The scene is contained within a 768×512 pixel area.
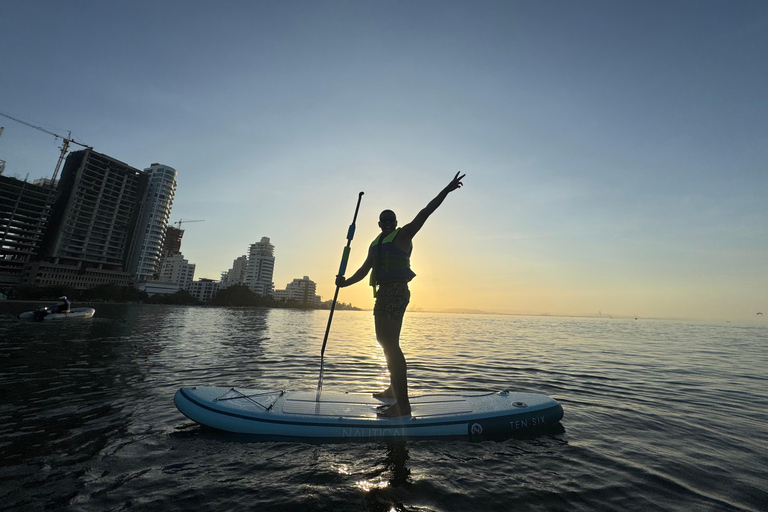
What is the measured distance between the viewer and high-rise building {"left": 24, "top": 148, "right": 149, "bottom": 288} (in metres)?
126

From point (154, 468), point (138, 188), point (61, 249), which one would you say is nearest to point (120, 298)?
point (61, 249)

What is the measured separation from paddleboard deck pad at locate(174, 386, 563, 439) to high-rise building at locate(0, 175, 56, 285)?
170m

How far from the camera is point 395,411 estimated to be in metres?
5.77

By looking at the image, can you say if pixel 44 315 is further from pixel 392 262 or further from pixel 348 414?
pixel 392 262

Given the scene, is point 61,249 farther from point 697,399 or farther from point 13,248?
point 697,399

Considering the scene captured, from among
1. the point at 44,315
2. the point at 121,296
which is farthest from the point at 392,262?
the point at 121,296

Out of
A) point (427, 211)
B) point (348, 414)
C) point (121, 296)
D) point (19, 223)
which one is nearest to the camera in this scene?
point (427, 211)

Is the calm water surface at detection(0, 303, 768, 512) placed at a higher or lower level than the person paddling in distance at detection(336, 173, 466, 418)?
lower

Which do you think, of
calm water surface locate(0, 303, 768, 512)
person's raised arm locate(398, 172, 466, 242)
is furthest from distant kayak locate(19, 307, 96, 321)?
person's raised arm locate(398, 172, 466, 242)

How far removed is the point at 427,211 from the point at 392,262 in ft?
3.57

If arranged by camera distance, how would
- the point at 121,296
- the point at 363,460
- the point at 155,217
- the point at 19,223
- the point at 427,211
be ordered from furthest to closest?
the point at 155,217 → the point at 19,223 → the point at 121,296 → the point at 427,211 → the point at 363,460

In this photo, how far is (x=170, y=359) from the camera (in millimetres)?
13289

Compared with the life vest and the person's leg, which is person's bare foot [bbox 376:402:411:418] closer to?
the person's leg

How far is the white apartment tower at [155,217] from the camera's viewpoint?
156m
